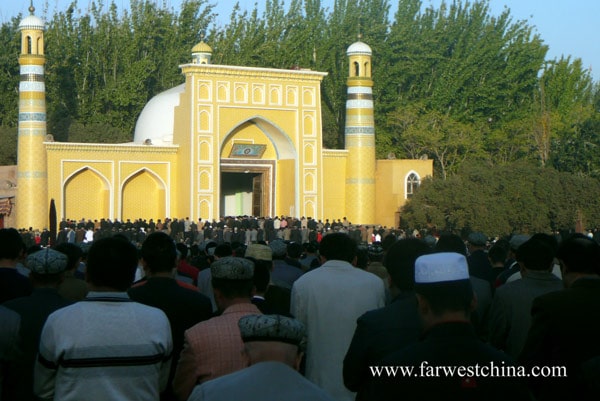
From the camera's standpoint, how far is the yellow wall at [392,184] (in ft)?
137

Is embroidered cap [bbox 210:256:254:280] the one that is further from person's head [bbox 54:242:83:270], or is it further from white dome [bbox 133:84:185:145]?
white dome [bbox 133:84:185:145]

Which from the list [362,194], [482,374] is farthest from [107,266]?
[362,194]

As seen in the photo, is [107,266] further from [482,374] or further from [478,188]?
[478,188]

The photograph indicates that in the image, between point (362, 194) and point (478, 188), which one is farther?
point (362, 194)

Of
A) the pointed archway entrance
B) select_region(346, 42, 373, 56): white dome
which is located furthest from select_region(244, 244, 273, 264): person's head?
select_region(346, 42, 373, 56): white dome

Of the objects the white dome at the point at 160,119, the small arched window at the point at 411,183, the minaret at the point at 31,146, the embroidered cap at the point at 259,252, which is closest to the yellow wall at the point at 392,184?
the small arched window at the point at 411,183

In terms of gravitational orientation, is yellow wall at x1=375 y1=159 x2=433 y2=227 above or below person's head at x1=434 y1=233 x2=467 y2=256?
above

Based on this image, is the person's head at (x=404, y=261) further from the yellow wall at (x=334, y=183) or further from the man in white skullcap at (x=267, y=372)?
the yellow wall at (x=334, y=183)

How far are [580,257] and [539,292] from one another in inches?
39.0

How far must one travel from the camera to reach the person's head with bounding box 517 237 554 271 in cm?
626

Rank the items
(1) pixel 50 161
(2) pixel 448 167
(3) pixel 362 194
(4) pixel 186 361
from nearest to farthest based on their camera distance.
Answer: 1. (4) pixel 186 361
2. (1) pixel 50 161
3. (3) pixel 362 194
4. (2) pixel 448 167

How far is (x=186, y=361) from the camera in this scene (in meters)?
4.68

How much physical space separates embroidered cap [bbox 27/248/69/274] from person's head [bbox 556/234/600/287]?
96.5 inches

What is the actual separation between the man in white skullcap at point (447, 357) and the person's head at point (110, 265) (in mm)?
1395
